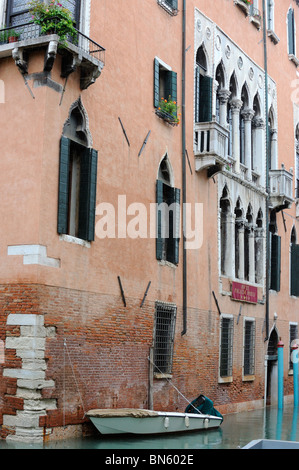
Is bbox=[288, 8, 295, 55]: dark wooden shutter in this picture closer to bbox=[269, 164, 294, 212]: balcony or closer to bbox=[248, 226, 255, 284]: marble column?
bbox=[269, 164, 294, 212]: balcony

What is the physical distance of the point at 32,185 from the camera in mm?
10070

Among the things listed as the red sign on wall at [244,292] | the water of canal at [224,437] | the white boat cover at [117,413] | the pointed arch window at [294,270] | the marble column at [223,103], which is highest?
the marble column at [223,103]

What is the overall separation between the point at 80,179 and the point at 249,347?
844 cm

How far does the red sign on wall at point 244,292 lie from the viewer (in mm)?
16484

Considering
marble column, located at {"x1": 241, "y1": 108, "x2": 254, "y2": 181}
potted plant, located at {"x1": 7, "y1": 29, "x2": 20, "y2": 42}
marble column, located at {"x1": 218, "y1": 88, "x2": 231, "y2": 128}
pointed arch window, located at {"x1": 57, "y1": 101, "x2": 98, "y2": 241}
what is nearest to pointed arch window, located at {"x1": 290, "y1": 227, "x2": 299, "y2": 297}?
marble column, located at {"x1": 241, "y1": 108, "x2": 254, "y2": 181}

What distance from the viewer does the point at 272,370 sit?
63.6ft

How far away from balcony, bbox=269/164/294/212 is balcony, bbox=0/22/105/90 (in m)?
9.25

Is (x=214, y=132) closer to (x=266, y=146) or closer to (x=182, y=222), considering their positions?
(x=182, y=222)

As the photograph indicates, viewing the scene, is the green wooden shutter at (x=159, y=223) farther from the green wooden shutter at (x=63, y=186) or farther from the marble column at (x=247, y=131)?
the marble column at (x=247, y=131)

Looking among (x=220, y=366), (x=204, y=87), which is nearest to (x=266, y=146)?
(x=204, y=87)

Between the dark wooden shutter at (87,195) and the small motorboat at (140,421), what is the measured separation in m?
2.73

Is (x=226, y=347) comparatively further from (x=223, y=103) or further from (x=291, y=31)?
(x=291, y=31)

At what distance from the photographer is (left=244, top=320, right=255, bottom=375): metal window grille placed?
17500mm

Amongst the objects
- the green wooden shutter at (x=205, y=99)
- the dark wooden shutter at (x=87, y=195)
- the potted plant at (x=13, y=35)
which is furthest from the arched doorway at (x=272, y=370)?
the potted plant at (x=13, y=35)
